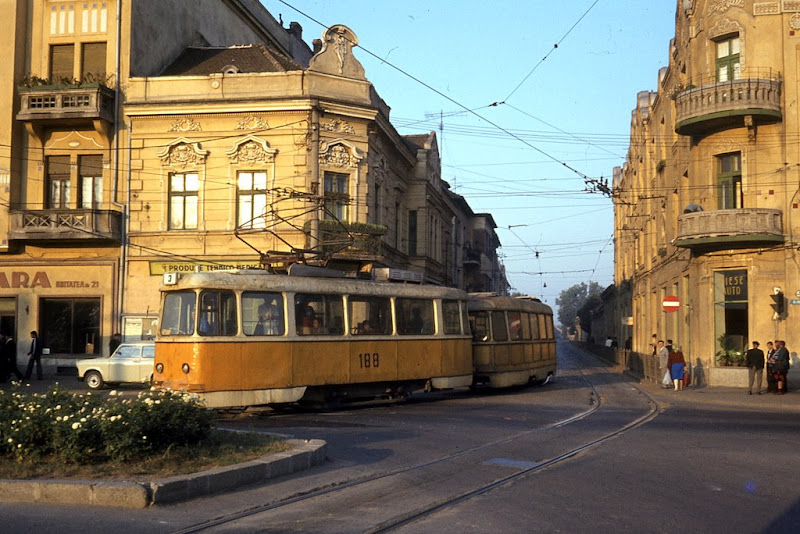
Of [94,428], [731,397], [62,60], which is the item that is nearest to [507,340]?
[731,397]

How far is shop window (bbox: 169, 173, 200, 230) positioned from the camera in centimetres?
3091

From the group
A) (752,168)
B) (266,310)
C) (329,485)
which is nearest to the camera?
(329,485)

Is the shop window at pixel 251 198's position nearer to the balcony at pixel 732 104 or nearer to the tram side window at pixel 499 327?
the tram side window at pixel 499 327

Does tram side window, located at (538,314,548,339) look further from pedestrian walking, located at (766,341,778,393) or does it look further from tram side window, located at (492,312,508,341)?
pedestrian walking, located at (766,341,778,393)

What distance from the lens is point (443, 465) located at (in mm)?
10961

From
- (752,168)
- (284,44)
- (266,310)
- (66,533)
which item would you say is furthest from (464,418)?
(284,44)

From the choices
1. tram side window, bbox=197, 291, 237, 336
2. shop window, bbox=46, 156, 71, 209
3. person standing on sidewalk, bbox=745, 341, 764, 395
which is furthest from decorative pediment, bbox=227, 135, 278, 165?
person standing on sidewalk, bbox=745, 341, 764, 395

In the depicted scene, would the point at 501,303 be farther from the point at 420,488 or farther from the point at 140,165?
the point at 420,488

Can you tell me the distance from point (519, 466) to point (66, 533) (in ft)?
18.9

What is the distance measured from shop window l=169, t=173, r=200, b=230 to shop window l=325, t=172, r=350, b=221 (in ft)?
15.5

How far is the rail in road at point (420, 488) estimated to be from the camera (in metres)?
7.59

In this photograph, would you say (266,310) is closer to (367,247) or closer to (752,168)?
(367,247)

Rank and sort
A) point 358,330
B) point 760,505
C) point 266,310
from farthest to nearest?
point 358,330
point 266,310
point 760,505

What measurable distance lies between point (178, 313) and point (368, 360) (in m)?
4.66
